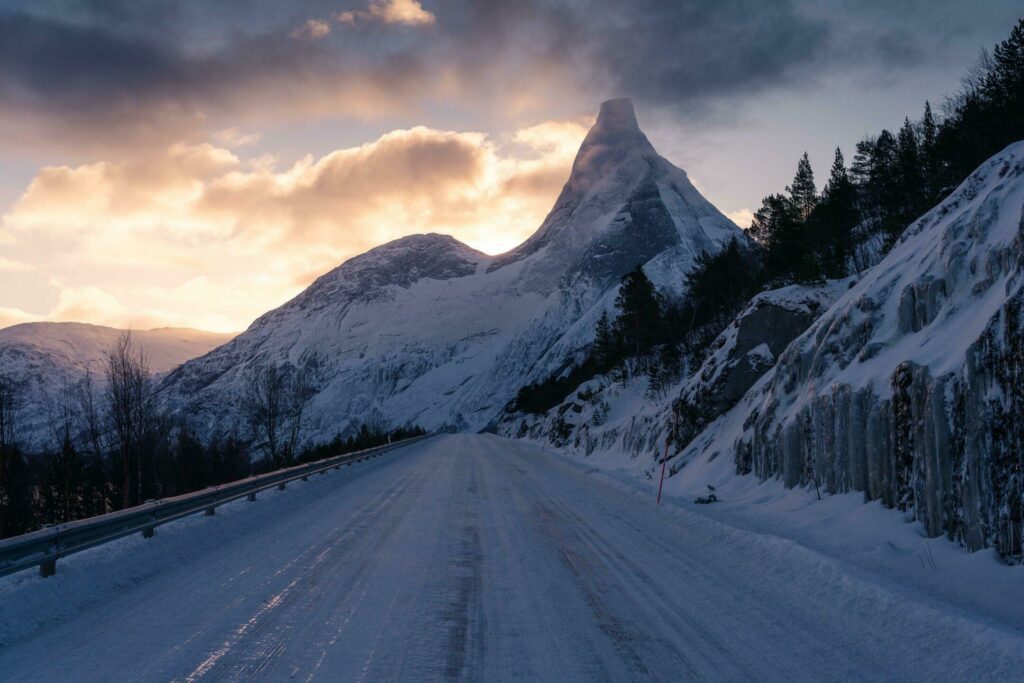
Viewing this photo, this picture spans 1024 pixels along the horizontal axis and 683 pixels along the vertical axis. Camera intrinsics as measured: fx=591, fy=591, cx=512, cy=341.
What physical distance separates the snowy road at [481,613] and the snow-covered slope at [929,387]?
6.28 feet

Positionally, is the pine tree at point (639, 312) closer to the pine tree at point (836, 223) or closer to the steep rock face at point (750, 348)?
the pine tree at point (836, 223)

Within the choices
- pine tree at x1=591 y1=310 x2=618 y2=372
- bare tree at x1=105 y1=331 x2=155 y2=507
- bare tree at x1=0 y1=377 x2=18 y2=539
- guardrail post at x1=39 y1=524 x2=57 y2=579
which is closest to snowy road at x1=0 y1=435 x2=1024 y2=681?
guardrail post at x1=39 y1=524 x2=57 y2=579

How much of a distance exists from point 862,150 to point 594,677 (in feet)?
221

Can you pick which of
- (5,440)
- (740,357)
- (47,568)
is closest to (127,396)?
(5,440)

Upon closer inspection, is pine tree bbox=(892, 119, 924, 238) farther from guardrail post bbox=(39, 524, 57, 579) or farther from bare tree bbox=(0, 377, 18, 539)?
bare tree bbox=(0, 377, 18, 539)

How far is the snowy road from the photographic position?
450cm

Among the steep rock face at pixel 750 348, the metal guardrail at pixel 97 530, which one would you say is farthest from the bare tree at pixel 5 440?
the steep rock face at pixel 750 348

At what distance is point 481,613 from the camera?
566 centimetres

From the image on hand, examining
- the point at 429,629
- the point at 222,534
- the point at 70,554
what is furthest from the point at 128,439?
the point at 429,629

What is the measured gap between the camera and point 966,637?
491cm

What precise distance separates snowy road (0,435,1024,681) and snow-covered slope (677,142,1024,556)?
6.28ft

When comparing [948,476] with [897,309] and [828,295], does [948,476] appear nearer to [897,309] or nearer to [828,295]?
[897,309]

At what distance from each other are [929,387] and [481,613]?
674cm

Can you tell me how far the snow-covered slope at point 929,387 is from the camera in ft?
22.6
